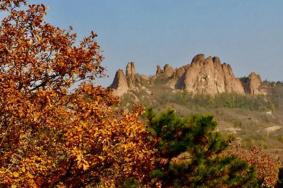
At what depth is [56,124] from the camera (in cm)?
1869

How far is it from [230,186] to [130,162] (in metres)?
16.1

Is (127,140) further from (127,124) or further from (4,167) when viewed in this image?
(4,167)

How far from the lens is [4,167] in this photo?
60.1 feet

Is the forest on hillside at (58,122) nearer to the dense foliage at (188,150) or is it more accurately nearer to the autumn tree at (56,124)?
the autumn tree at (56,124)

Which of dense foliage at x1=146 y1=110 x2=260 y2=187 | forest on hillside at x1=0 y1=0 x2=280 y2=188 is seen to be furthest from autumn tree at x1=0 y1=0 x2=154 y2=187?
dense foliage at x1=146 y1=110 x2=260 y2=187

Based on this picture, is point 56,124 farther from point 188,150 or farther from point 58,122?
point 188,150

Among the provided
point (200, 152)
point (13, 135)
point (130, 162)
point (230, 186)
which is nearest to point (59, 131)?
point (13, 135)

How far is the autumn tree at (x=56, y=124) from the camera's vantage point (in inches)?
689

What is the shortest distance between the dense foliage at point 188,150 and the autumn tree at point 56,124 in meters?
7.36

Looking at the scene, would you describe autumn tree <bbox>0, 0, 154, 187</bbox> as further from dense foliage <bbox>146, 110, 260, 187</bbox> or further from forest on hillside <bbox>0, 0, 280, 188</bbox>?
dense foliage <bbox>146, 110, 260, 187</bbox>

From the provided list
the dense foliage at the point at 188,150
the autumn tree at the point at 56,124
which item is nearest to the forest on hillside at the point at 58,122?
the autumn tree at the point at 56,124

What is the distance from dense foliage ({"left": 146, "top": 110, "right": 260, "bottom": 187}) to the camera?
2832 centimetres

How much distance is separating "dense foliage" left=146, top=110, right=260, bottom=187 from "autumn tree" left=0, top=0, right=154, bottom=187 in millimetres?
7362

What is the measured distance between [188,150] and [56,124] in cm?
1190
